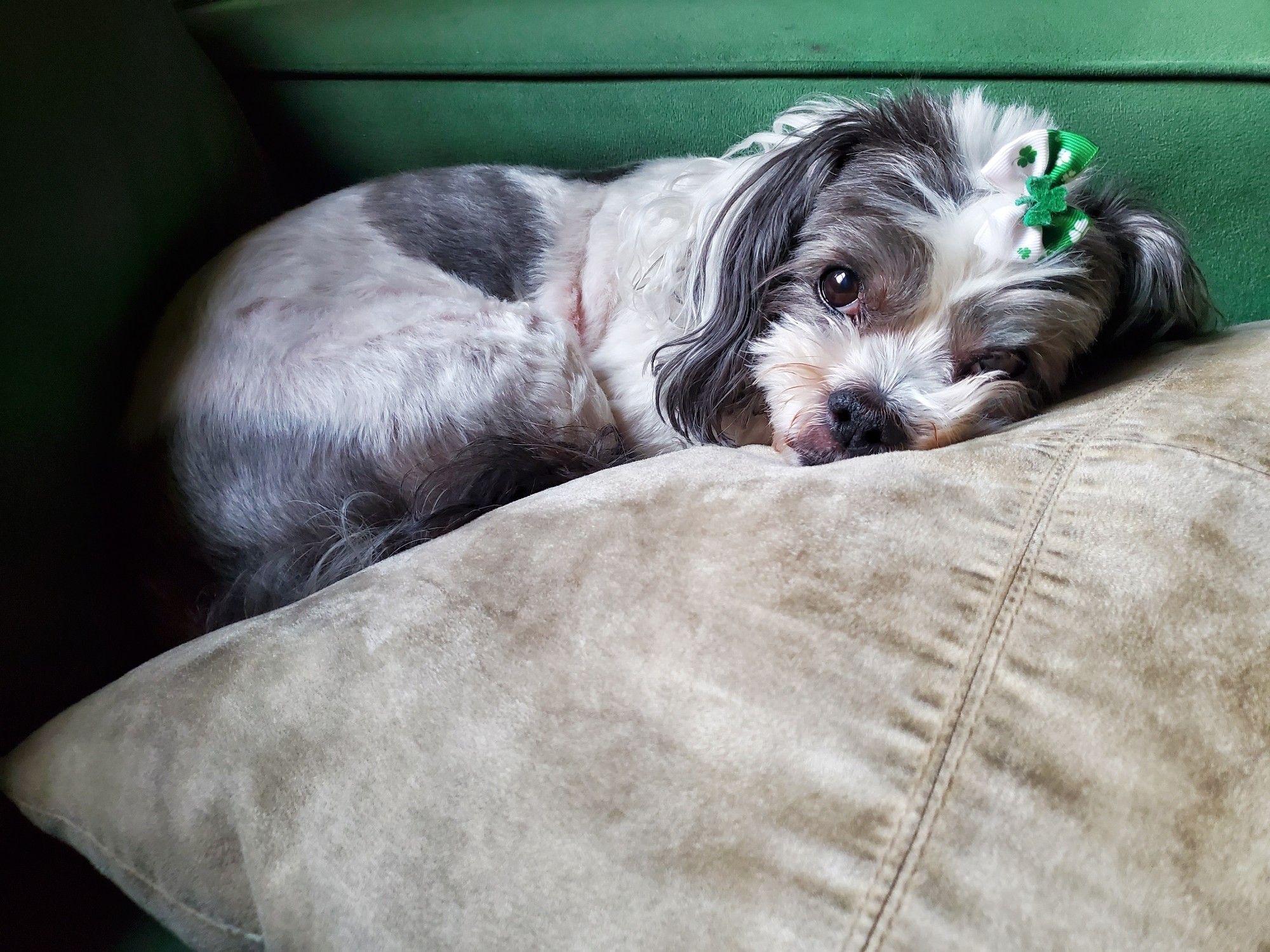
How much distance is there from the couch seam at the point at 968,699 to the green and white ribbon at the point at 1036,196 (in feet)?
1.44

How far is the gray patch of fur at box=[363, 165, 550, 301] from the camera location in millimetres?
1695

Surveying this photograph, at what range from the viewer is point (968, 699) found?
2.50 feet

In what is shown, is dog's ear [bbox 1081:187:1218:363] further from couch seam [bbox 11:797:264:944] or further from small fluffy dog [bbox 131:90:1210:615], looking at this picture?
couch seam [bbox 11:797:264:944]

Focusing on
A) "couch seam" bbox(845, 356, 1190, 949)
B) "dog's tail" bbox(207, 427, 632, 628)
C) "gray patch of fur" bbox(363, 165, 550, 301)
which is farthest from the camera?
"gray patch of fur" bbox(363, 165, 550, 301)

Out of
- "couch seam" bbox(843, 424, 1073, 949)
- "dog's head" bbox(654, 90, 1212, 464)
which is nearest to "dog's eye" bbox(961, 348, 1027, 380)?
"dog's head" bbox(654, 90, 1212, 464)

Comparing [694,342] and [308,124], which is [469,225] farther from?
[308,124]

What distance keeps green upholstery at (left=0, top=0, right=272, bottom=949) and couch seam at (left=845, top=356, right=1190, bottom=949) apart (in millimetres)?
837

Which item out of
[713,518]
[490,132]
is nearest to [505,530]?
[713,518]

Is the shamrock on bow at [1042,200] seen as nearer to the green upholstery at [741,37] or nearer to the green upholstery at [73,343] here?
the green upholstery at [741,37]

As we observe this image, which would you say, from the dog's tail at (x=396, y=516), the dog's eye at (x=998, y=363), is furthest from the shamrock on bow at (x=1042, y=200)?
the dog's tail at (x=396, y=516)

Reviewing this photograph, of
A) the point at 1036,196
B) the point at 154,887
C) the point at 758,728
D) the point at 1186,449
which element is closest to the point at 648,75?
the point at 1036,196

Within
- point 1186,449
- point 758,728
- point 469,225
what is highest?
point 469,225

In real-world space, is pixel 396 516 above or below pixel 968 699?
below

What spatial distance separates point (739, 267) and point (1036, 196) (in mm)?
474
